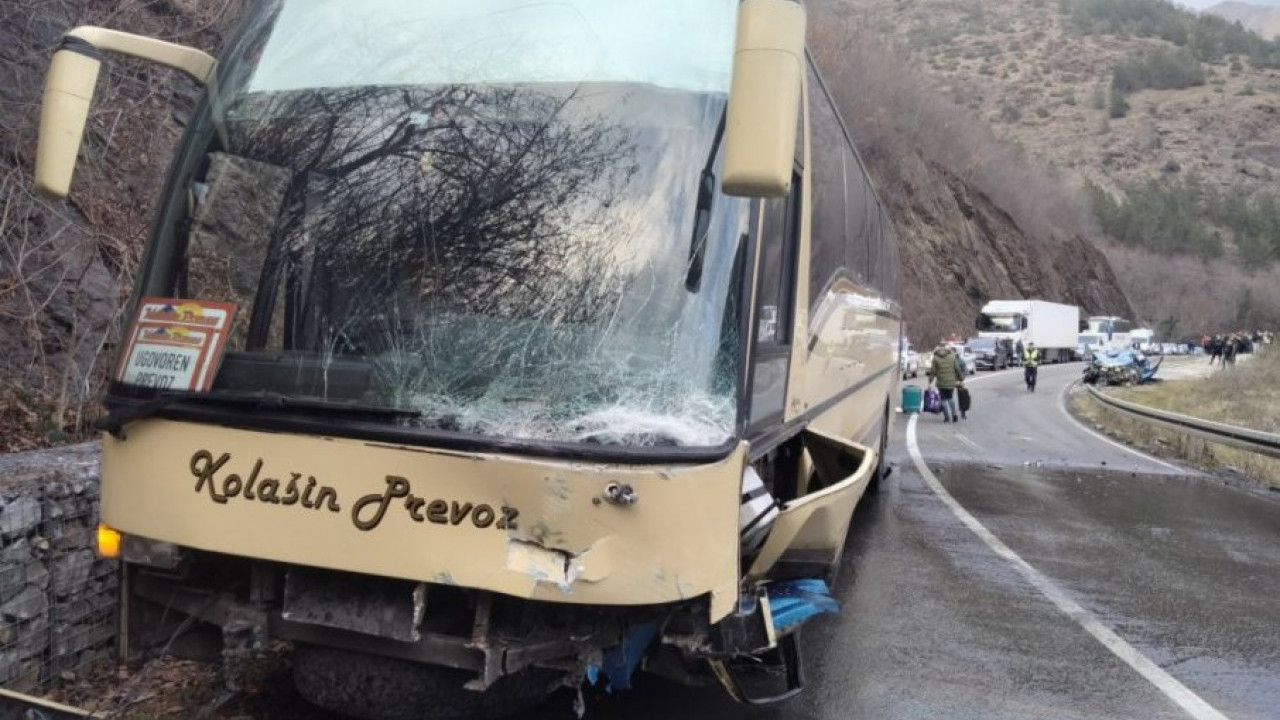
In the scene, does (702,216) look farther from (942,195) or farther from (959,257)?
(959,257)

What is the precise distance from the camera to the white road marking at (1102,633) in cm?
523

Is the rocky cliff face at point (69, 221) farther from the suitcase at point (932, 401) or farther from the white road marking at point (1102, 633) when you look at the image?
the suitcase at point (932, 401)

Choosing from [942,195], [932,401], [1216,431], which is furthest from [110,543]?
[942,195]

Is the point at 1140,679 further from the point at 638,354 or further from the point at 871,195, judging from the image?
the point at 871,195

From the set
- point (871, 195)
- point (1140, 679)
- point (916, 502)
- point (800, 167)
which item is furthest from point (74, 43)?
point (916, 502)

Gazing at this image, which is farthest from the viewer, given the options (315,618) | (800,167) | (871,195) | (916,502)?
(916,502)

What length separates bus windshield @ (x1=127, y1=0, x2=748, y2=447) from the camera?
3.62 meters

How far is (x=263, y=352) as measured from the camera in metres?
3.84

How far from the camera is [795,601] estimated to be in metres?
4.26

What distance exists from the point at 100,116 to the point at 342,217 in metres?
5.51

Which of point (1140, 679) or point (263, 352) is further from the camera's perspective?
point (1140, 679)

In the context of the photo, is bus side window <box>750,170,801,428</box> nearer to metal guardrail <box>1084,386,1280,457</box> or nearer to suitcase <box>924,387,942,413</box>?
metal guardrail <box>1084,386,1280,457</box>

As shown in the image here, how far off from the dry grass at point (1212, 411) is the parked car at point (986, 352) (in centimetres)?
987

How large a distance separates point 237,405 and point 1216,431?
16.4 metres
